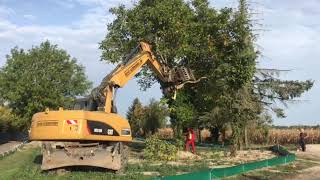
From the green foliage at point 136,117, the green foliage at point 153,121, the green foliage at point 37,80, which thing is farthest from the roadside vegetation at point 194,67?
the green foliage at point 136,117

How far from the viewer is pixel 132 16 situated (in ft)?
116

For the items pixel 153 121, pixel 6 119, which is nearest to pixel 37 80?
pixel 6 119

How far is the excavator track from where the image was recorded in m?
20.4

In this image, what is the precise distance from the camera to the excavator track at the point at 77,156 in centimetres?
2039

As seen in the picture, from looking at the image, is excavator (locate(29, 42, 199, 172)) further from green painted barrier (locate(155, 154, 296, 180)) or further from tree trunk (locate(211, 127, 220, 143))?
tree trunk (locate(211, 127, 220, 143))

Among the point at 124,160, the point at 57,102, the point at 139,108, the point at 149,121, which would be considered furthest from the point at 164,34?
the point at 139,108

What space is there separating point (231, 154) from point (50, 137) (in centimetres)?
1339

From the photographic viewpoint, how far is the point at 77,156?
20609 mm

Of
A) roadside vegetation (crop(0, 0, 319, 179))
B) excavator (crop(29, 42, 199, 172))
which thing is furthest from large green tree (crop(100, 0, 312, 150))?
excavator (crop(29, 42, 199, 172))

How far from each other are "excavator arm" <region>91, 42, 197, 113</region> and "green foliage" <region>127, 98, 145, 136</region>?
5858 cm

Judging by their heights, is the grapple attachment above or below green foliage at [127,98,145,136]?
below

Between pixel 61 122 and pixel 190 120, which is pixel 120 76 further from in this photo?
pixel 190 120

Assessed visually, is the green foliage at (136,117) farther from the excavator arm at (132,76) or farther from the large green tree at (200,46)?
the excavator arm at (132,76)

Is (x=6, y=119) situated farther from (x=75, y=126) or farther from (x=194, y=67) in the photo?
(x=75, y=126)
